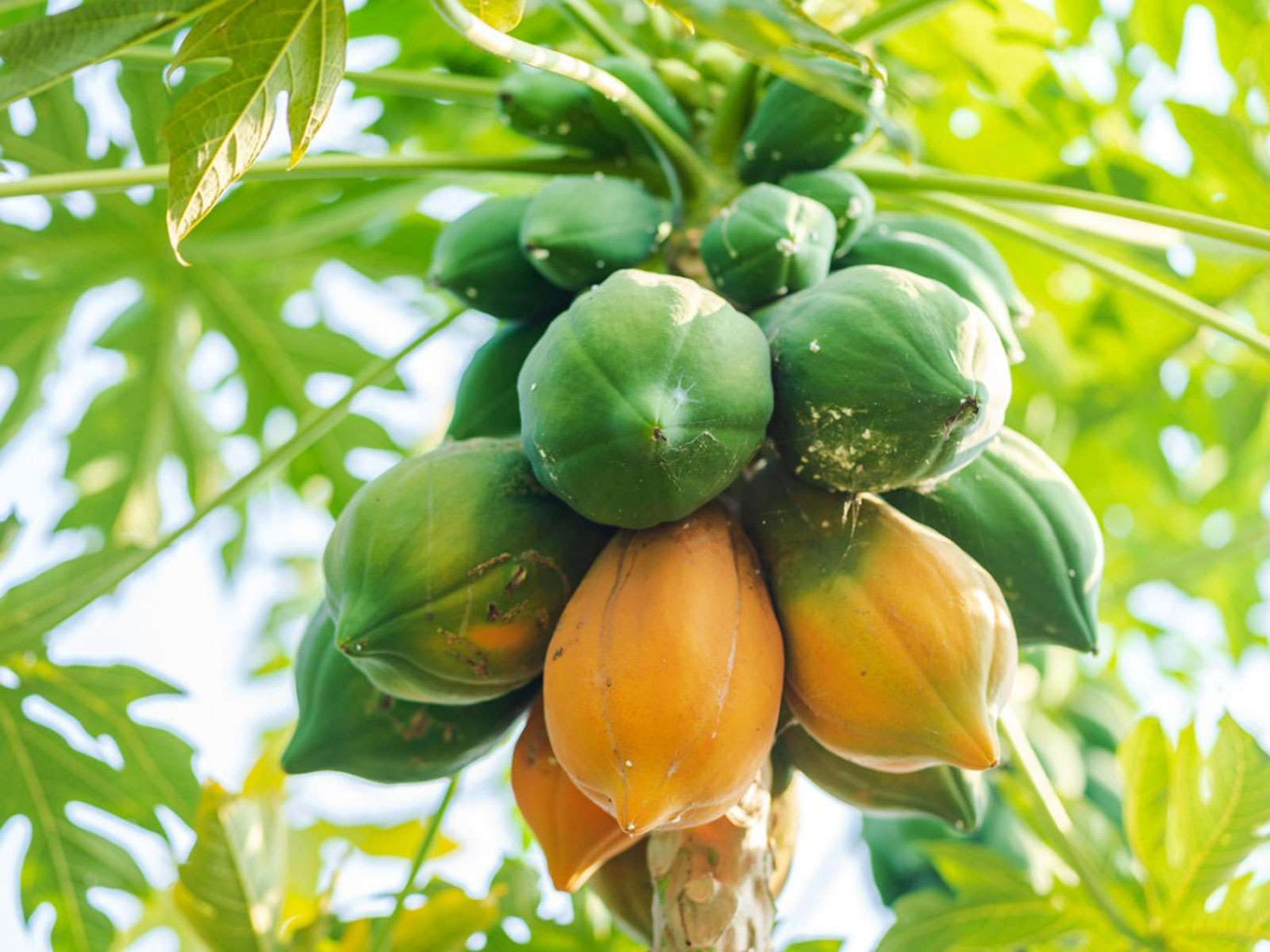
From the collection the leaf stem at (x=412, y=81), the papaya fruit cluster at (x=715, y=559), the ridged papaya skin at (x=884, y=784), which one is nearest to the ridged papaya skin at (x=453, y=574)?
the papaya fruit cluster at (x=715, y=559)

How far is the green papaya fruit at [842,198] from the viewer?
5.97 ft

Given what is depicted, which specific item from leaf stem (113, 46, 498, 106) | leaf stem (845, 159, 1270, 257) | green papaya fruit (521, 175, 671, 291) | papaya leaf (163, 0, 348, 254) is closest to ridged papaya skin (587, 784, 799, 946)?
green papaya fruit (521, 175, 671, 291)

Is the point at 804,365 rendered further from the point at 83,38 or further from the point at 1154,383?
the point at 1154,383

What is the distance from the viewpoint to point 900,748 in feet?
4.65

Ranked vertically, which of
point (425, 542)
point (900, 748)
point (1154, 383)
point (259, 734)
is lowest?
point (259, 734)

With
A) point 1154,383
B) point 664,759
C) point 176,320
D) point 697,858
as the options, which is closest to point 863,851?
point 1154,383

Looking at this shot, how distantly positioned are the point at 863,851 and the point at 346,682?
177cm

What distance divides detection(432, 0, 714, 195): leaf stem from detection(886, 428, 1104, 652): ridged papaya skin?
0.63m

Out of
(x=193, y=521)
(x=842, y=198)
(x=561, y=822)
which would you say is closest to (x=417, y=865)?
(x=561, y=822)

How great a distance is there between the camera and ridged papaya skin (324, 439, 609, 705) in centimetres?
147

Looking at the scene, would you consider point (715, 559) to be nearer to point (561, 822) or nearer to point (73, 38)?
point (561, 822)

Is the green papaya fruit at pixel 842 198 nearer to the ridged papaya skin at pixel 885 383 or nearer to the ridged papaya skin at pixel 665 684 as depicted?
the ridged papaya skin at pixel 885 383

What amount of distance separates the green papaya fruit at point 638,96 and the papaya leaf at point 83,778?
3.93ft

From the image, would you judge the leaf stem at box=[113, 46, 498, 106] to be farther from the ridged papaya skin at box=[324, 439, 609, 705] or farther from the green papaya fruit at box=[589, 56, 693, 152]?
the ridged papaya skin at box=[324, 439, 609, 705]
